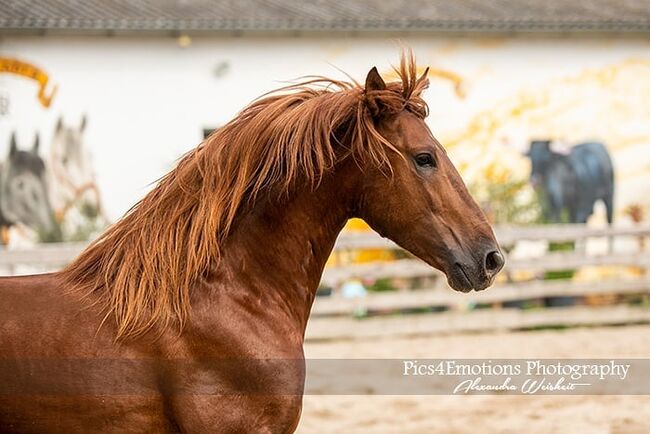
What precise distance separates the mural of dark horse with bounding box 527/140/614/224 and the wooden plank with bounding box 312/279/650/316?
3310 mm

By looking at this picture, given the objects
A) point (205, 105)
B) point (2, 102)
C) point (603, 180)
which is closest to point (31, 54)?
point (2, 102)

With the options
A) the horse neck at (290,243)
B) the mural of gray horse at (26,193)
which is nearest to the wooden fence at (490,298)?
the mural of gray horse at (26,193)

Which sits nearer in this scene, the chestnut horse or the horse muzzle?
the chestnut horse

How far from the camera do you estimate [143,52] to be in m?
15.8

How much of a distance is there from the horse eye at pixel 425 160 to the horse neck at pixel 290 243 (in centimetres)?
23

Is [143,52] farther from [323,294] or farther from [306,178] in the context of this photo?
[306,178]

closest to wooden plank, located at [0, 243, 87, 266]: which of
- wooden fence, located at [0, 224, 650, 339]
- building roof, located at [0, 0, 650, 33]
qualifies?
wooden fence, located at [0, 224, 650, 339]

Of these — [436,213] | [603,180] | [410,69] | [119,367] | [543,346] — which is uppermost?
[410,69]

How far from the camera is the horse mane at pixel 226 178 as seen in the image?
3383 millimetres

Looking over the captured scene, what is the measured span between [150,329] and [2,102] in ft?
43.9

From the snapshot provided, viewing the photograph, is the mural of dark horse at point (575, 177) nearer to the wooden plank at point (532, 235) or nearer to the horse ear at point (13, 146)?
the wooden plank at point (532, 235)

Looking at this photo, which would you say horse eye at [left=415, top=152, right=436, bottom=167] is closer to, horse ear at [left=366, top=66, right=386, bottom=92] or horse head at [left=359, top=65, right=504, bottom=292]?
horse head at [left=359, top=65, right=504, bottom=292]

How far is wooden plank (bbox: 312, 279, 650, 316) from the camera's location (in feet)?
38.0

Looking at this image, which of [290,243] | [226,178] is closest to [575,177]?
[290,243]
